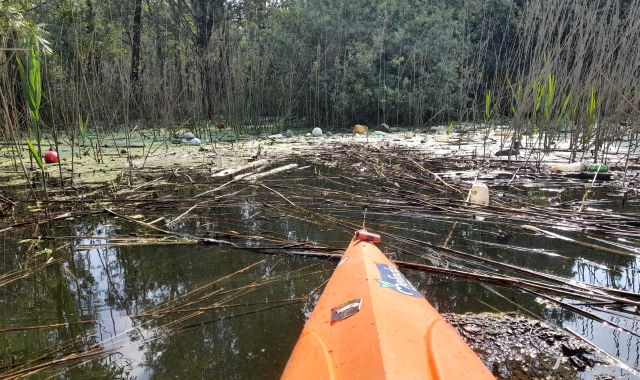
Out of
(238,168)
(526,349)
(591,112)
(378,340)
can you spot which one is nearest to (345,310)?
(378,340)

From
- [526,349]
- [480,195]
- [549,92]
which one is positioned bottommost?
[526,349]

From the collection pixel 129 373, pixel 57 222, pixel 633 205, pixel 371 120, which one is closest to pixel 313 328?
pixel 129 373

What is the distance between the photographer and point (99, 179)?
409 centimetres

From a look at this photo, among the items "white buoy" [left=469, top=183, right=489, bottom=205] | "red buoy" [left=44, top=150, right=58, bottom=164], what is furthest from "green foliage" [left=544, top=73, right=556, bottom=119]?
"red buoy" [left=44, top=150, right=58, bottom=164]

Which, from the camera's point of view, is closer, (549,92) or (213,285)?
(213,285)

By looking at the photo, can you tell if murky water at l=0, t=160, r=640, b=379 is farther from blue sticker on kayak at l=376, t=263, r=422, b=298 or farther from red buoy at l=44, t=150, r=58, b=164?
red buoy at l=44, t=150, r=58, b=164

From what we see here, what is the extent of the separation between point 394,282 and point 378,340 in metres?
0.41

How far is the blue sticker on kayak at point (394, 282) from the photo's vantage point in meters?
1.27

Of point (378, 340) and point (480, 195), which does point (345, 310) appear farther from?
point (480, 195)

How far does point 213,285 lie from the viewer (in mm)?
1858

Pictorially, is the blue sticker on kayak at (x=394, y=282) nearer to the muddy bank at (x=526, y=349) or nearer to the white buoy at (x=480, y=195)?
the muddy bank at (x=526, y=349)

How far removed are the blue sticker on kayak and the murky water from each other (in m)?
0.35

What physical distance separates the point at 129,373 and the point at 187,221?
157cm

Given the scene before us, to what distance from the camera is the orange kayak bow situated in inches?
33.5
